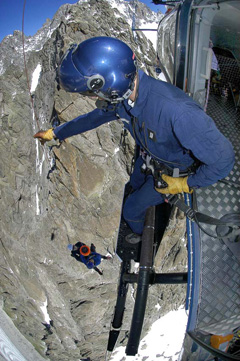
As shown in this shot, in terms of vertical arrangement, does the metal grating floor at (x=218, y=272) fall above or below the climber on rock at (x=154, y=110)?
below

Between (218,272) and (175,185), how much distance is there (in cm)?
106

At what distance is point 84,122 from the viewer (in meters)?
3.43

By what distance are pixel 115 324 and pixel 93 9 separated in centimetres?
1951

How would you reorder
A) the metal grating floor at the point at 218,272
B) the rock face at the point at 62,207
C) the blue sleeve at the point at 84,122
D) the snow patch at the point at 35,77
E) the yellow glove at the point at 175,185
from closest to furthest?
the metal grating floor at the point at 218,272, the yellow glove at the point at 175,185, the blue sleeve at the point at 84,122, the rock face at the point at 62,207, the snow patch at the point at 35,77

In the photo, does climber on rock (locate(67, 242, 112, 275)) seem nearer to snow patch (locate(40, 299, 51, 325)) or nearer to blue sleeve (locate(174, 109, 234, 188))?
blue sleeve (locate(174, 109, 234, 188))

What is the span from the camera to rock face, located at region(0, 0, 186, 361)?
15570 millimetres

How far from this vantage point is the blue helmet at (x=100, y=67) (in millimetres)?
2320

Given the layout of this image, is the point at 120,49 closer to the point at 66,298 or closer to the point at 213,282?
the point at 213,282

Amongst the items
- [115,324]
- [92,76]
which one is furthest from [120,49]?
[115,324]

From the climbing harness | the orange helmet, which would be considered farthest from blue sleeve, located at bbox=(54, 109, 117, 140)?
the orange helmet

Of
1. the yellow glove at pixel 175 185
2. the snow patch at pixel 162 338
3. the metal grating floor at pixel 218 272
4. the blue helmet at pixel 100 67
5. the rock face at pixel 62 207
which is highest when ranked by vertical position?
the blue helmet at pixel 100 67

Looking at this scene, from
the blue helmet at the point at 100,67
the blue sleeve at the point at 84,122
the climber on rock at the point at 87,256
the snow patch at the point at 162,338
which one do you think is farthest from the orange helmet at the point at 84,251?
the snow patch at the point at 162,338

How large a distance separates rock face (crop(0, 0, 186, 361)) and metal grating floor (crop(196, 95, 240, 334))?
982 cm

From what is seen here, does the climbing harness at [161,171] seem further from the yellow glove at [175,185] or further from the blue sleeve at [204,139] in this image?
the blue sleeve at [204,139]
